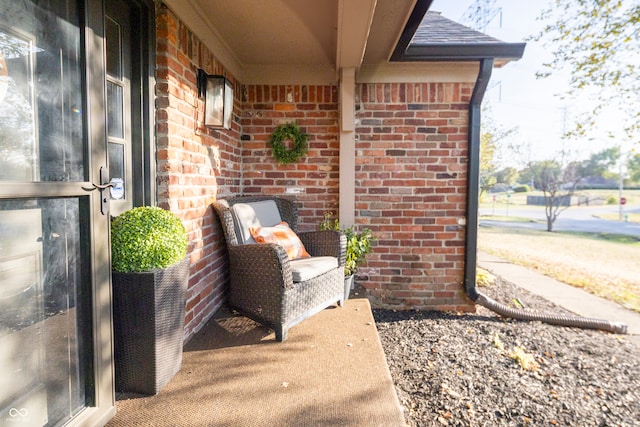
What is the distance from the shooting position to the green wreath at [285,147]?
3465 millimetres

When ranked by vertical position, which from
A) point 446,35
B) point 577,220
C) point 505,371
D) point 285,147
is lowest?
point 505,371

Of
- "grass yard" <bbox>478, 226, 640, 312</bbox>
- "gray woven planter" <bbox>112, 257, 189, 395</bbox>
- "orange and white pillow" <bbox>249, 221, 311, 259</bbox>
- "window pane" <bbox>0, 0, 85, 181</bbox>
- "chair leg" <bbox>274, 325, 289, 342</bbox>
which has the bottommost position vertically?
"grass yard" <bbox>478, 226, 640, 312</bbox>

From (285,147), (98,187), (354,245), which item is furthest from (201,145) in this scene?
(354,245)

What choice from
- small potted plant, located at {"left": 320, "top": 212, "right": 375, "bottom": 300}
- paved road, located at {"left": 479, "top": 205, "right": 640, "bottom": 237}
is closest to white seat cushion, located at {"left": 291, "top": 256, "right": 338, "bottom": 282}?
small potted plant, located at {"left": 320, "top": 212, "right": 375, "bottom": 300}

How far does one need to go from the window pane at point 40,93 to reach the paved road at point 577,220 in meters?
13.9

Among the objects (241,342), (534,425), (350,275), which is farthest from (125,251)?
(534,425)

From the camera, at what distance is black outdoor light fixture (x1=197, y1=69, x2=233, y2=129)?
2535mm

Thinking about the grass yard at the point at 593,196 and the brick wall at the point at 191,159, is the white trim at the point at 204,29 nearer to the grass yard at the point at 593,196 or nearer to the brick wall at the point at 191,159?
the brick wall at the point at 191,159

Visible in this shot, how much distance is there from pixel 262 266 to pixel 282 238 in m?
0.49

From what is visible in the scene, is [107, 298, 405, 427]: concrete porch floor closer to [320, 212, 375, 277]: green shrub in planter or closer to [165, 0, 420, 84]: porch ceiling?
[320, 212, 375, 277]: green shrub in planter

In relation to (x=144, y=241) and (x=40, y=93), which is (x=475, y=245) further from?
(x=40, y=93)

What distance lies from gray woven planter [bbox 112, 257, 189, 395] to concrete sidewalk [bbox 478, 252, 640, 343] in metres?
3.92

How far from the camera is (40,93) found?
1214 millimetres

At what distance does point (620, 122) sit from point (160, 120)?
536 cm
